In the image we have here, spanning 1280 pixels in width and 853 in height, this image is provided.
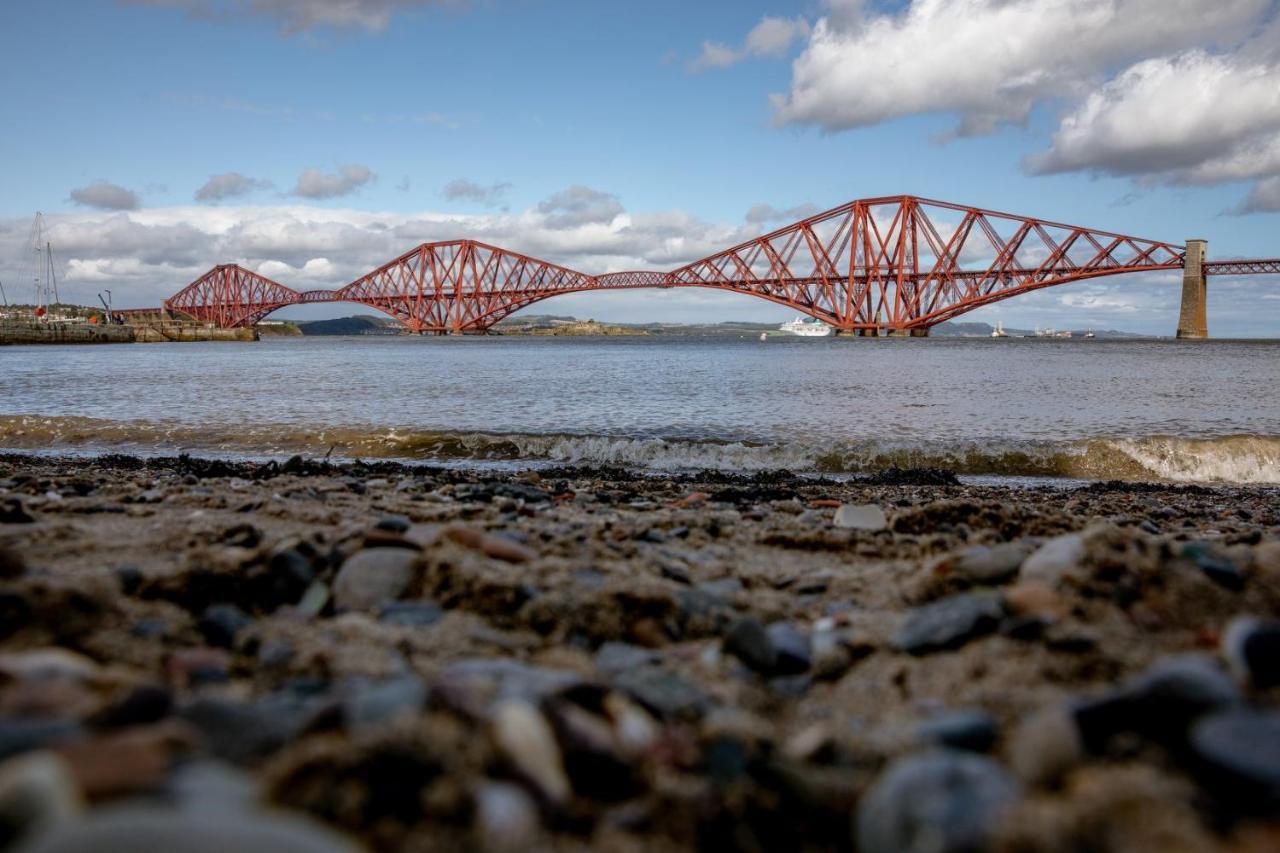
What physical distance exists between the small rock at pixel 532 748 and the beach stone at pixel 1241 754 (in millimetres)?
895

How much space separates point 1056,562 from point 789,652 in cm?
85

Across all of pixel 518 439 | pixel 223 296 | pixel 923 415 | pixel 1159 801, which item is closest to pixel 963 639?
pixel 1159 801

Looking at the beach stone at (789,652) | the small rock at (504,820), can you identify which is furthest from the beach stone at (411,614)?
the small rock at (504,820)

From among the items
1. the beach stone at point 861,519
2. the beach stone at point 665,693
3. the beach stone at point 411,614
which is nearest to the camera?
the beach stone at point 665,693

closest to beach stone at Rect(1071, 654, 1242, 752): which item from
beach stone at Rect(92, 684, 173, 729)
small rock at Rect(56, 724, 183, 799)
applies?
small rock at Rect(56, 724, 183, 799)

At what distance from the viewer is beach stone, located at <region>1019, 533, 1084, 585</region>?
2.14 metres

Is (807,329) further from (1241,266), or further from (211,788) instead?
(211,788)

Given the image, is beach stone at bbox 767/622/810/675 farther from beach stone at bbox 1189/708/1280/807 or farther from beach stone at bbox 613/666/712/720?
beach stone at bbox 1189/708/1280/807

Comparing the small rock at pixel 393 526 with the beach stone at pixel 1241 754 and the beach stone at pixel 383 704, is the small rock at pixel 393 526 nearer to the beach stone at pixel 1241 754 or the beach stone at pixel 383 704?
the beach stone at pixel 383 704

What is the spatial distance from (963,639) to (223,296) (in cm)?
12017

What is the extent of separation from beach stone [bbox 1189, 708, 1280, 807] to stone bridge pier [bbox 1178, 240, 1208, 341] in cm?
7945

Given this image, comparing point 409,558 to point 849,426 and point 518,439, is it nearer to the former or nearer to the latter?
point 518,439

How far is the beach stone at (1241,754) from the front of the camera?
3.26ft

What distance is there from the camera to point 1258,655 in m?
1.36
